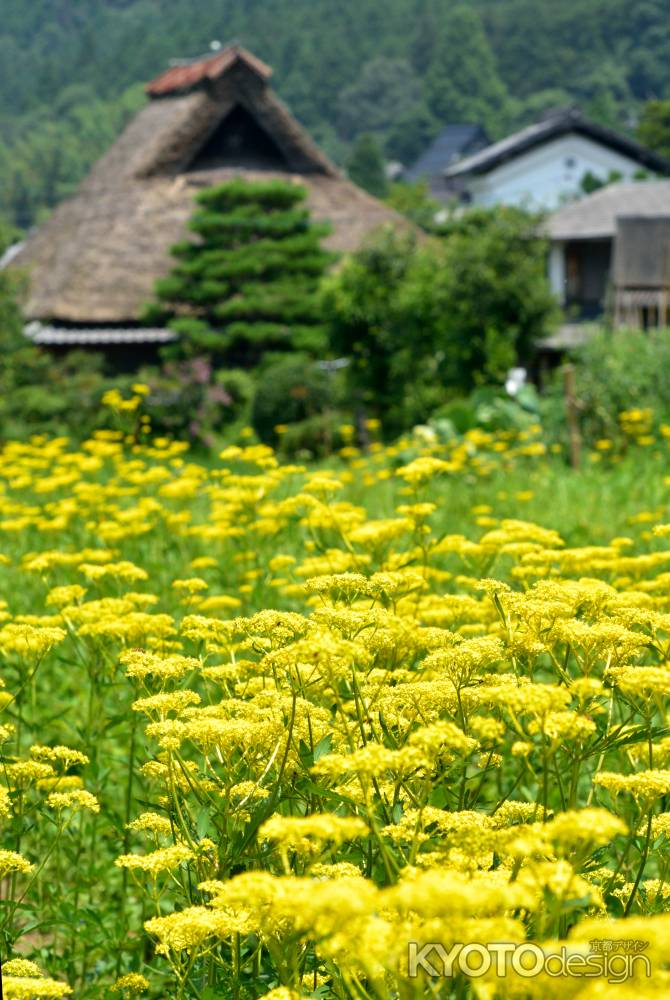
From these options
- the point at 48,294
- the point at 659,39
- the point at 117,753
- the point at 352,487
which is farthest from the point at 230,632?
the point at 659,39

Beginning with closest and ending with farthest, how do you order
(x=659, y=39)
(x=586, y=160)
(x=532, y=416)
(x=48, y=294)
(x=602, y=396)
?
(x=602, y=396) < (x=532, y=416) < (x=48, y=294) < (x=586, y=160) < (x=659, y=39)

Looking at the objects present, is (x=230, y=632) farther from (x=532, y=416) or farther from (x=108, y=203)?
(x=108, y=203)

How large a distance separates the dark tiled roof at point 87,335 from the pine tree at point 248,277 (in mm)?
366

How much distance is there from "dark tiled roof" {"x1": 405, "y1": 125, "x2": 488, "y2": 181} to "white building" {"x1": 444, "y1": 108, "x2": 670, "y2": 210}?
4711 centimetres

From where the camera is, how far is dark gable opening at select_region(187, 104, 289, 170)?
2580 centimetres

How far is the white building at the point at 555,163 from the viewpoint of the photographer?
116 ft

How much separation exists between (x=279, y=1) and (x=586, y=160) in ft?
299

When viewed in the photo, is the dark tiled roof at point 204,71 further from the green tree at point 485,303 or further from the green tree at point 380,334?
the green tree at point 485,303

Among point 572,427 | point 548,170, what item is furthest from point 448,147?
point 572,427

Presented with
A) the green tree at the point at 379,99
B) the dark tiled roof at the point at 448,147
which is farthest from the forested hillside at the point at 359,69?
the dark tiled roof at the point at 448,147

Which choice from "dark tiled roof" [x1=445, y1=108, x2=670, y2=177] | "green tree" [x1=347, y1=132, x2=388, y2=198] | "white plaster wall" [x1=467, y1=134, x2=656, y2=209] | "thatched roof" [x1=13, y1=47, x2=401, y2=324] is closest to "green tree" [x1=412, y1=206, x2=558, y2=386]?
"thatched roof" [x1=13, y1=47, x2=401, y2=324]

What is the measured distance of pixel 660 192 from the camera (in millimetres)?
26672

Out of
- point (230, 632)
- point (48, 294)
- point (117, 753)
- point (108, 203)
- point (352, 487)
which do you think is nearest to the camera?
point (230, 632)

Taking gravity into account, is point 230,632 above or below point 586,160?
below
